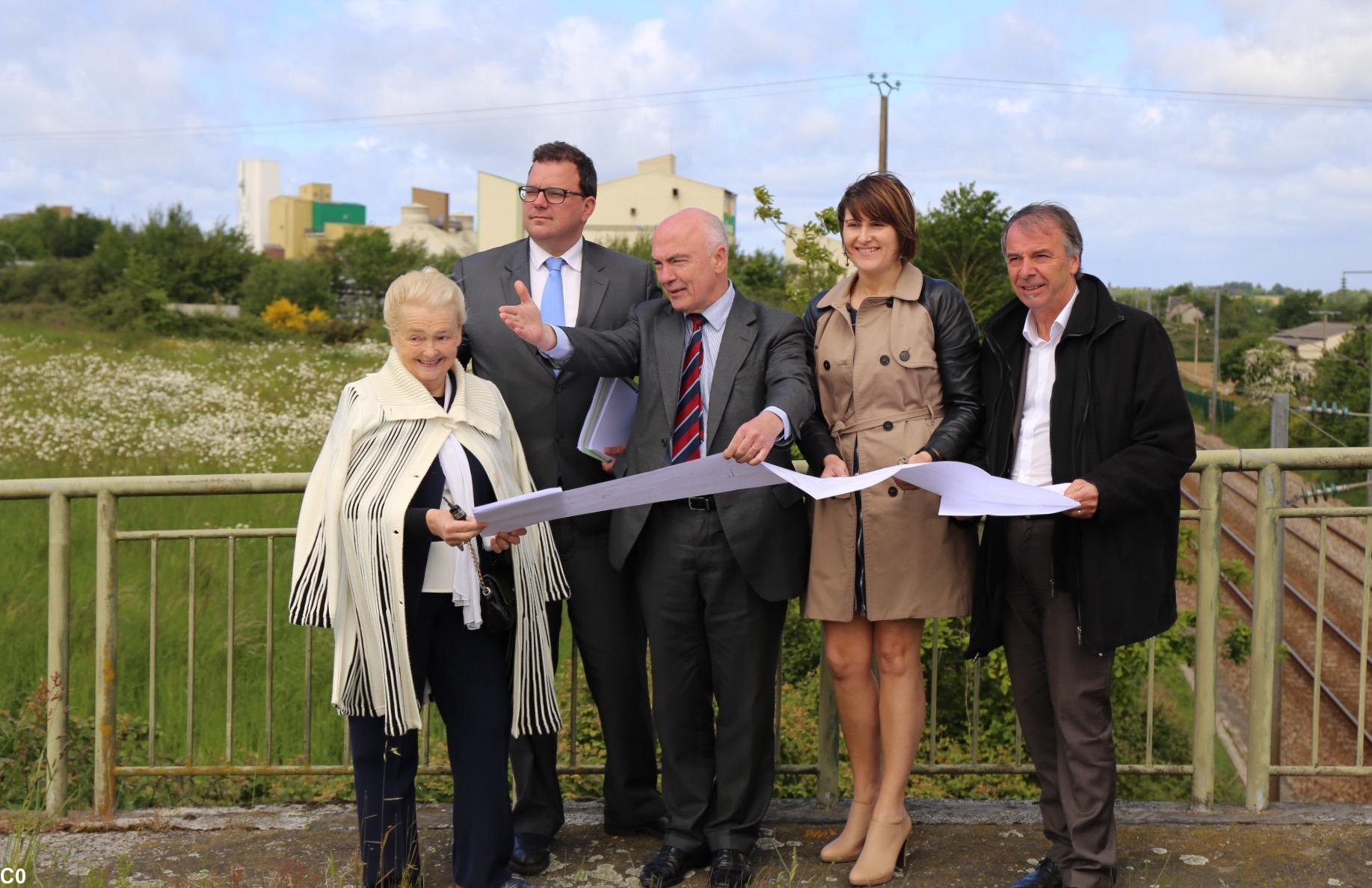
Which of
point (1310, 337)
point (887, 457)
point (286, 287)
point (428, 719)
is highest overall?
point (286, 287)

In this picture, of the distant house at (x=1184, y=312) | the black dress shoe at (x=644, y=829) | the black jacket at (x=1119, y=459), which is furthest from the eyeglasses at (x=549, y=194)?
the distant house at (x=1184, y=312)

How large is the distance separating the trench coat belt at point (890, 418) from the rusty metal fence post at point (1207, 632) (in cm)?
113

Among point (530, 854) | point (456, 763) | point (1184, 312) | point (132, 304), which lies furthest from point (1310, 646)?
point (1184, 312)

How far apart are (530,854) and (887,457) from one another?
1.73 m

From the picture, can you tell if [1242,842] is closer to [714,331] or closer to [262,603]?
[714,331]

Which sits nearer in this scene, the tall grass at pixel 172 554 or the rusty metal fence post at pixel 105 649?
the rusty metal fence post at pixel 105 649

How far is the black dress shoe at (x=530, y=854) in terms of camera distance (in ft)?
13.6

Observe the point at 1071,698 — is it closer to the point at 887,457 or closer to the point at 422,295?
the point at 887,457

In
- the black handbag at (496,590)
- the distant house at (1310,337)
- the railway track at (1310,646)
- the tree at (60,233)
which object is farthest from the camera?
the tree at (60,233)

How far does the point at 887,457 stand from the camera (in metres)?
3.86

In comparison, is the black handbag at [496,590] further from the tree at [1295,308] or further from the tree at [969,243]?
the tree at [1295,308]

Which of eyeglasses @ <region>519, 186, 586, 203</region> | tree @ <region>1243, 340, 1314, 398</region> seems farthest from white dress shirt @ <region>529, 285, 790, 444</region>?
→ tree @ <region>1243, 340, 1314, 398</region>

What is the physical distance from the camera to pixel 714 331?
405 centimetres

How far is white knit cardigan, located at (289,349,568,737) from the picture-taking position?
11.8 ft
